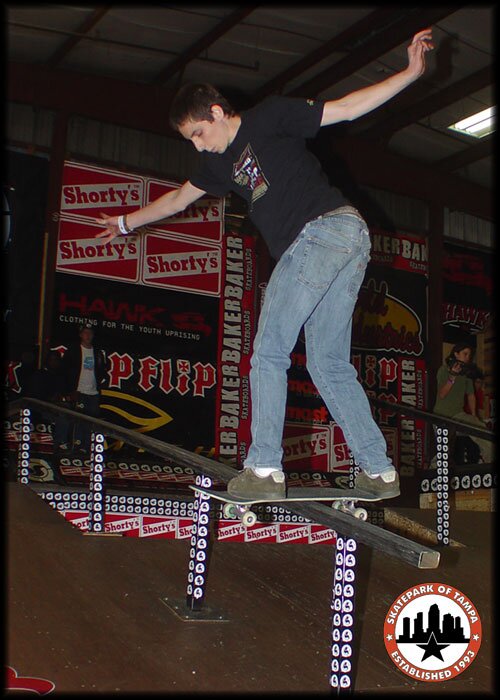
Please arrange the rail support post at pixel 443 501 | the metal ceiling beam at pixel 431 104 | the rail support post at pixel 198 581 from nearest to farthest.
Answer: the rail support post at pixel 198 581 → the rail support post at pixel 443 501 → the metal ceiling beam at pixel 431 104

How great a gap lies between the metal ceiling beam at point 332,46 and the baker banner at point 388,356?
2.89 m

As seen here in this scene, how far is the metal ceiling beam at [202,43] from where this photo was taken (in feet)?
29.9

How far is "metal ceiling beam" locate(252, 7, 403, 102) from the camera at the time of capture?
9344 millimetres

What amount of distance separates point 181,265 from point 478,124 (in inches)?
205

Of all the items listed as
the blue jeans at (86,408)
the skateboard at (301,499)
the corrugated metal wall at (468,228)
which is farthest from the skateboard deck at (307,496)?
the corrugated metal wall at (468,228)

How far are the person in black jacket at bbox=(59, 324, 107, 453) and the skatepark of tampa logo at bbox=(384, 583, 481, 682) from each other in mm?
6628

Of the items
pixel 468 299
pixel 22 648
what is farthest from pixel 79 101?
pixel 22 648

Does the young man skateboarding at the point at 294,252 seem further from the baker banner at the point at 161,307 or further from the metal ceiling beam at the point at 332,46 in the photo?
the metal ceiling beam at the point at 332,46

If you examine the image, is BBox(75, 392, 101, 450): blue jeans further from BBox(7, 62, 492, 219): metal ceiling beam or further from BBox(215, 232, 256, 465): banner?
BBox(7, 62, 492, 219): metal ceiling beam

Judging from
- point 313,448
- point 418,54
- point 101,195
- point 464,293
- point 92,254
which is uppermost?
point 101,195

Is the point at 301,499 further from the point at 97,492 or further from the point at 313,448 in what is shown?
the point at 313,448

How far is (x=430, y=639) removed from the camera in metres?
2.98

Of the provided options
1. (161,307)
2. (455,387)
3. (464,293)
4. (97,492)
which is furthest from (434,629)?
(464,293)

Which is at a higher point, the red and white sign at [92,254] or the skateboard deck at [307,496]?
the red and white sign at [92,254]
